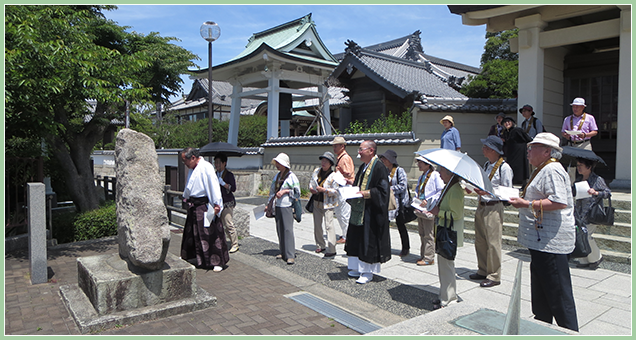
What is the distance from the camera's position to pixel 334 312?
4633 millimetres

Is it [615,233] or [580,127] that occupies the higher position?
[580,127]

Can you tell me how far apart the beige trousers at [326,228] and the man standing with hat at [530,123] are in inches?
206

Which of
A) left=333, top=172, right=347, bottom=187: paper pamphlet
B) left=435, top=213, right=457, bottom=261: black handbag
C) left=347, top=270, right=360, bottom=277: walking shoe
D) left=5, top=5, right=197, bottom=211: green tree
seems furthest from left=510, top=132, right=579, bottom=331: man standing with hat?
left=5, top=5, right=197, bottom=211: green tree

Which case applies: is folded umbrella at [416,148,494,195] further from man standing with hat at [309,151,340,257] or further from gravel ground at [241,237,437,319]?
man standing with hat at [309,151,340,257]

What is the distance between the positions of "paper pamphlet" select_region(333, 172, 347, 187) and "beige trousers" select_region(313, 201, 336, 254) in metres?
0.93

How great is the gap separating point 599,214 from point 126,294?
19.6ft

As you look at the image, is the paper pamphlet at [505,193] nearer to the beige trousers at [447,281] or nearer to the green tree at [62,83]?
the beige trousers at [447,281]

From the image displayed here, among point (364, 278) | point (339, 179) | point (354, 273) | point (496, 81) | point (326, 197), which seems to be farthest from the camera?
point (496, 81)

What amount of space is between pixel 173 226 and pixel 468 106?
27.4 ft

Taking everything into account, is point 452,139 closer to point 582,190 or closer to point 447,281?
point 582,190

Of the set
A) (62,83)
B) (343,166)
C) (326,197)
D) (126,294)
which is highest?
(62,83)

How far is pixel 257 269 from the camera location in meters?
6.43

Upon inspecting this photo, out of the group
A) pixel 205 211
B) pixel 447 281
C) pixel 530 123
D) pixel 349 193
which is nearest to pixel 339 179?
pixel 349 193

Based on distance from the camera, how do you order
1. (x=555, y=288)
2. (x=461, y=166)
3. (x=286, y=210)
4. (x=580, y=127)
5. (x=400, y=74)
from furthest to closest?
1. (x=400, y=74)
2. (x=580, y=127)
3. (x=286, y=210)
4. (x=461, y=166)
5. (x=555, y=288)
